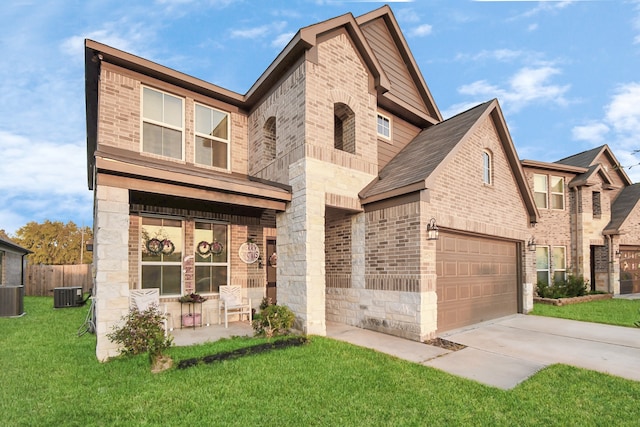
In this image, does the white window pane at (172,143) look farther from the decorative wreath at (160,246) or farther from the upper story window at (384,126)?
the upper story window at (384,126)

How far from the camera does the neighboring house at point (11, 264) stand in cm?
1506

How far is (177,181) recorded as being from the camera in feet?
20.7

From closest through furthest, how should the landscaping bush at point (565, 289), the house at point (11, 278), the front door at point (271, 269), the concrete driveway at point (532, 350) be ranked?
the concrete driveway at point (532, 350) → the front door at point (271, 269) → the house at point (11, 278) → the landscaping bush at point (565, 289)

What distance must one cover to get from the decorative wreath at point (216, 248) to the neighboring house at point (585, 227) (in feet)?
42.3

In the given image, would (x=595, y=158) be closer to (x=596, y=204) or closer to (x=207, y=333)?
(x=596, y=204)

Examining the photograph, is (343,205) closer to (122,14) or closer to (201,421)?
(201,421)

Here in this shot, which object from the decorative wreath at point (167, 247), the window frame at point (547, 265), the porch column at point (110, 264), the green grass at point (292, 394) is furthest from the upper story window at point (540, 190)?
the porch column at point (110, 264)

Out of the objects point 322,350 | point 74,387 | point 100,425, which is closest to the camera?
point 100,425

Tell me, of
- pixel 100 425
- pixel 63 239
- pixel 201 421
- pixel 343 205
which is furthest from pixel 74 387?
pixel 63 239

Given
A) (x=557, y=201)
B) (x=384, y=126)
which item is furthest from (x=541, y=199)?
(x=384, y=126)

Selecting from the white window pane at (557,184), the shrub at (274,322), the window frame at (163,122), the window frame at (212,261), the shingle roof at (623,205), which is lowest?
the shrub at (274,322)

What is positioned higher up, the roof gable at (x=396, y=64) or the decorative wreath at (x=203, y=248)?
the roof gable at (x=396, y=64)

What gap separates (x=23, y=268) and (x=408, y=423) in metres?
24.4

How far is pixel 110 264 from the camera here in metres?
5.66
